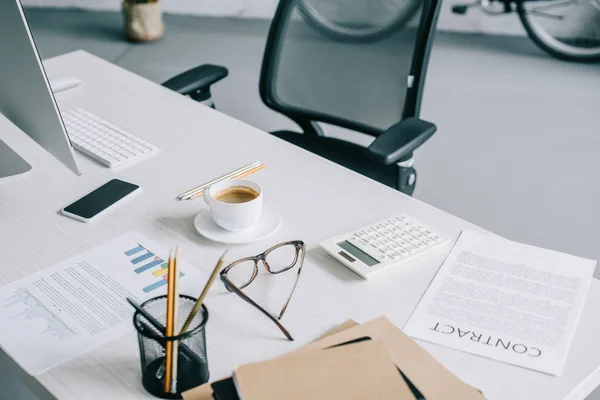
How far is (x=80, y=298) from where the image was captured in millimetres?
1025

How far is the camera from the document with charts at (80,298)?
94cm

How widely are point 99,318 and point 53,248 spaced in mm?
222

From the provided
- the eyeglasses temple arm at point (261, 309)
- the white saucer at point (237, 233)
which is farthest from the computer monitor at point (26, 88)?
the eyeglasses temple arm at point (261, 309)

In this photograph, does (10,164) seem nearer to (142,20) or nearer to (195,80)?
(195,80)

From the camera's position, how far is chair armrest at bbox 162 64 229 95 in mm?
1800

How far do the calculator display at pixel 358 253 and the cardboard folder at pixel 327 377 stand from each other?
23cm

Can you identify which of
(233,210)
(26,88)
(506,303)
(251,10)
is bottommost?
(251,10)

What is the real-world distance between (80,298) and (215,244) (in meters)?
0.24

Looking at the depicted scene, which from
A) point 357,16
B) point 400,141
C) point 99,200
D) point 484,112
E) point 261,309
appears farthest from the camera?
point 484,112

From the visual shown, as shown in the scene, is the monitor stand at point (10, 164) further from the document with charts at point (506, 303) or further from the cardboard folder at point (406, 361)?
the document with charts at point (506, 303)

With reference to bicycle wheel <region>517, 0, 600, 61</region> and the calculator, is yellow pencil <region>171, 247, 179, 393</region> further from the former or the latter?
bicycle wheel <region>517, 0, 600, 61</region>

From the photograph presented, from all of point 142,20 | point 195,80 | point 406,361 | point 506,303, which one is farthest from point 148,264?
point 142,20

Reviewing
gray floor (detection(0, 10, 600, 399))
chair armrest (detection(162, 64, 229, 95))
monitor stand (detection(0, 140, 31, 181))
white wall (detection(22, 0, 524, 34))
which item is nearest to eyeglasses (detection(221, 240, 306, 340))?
monitor stand (detection(0, 140, 31, 181))

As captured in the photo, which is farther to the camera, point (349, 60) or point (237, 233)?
point (349, 60)
